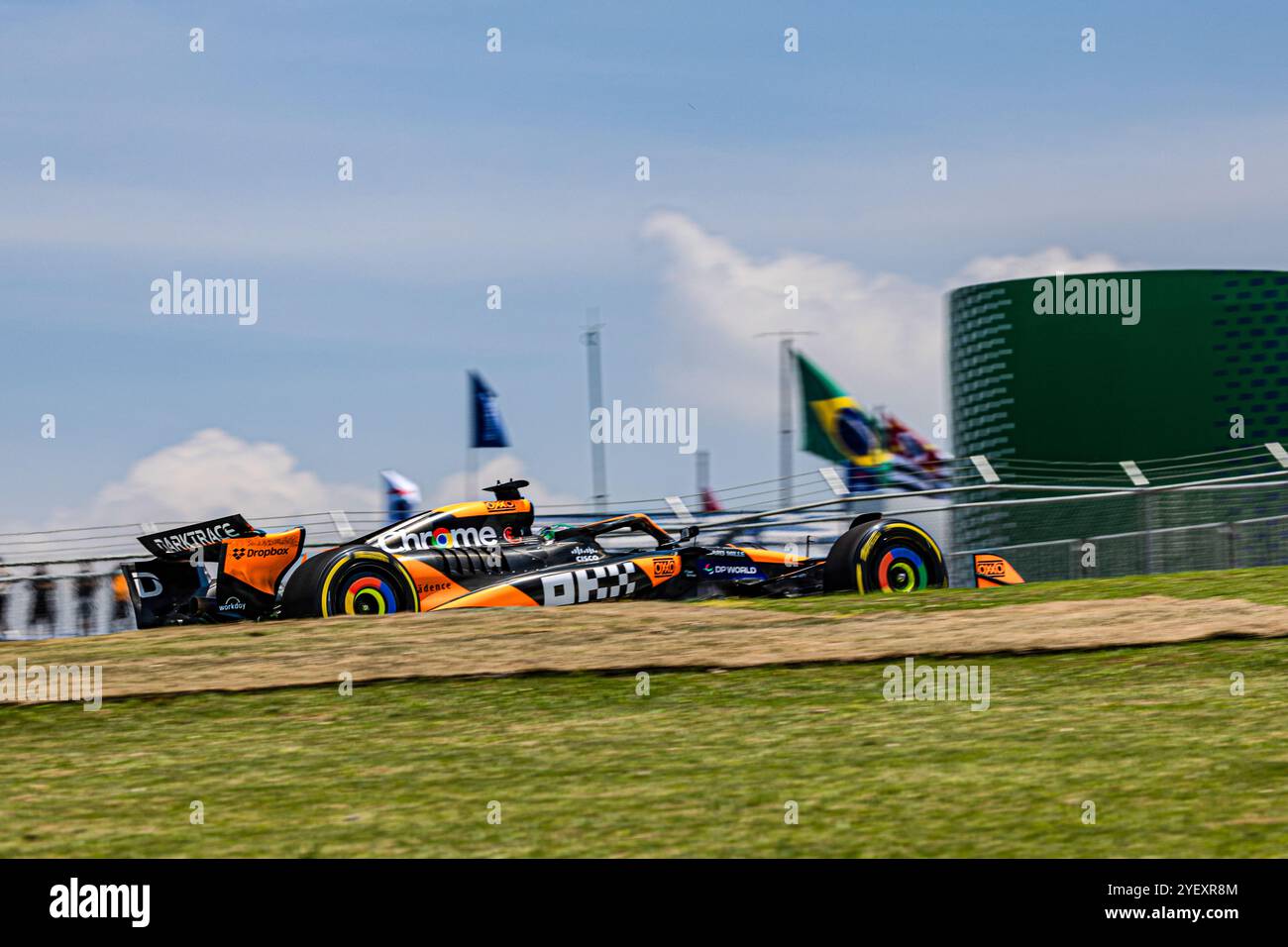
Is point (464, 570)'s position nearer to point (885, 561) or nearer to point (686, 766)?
point (885, 561)

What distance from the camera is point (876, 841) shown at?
4.79 meters

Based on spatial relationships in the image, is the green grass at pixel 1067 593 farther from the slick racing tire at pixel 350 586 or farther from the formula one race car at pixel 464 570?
the slick racing tire at pixel 350 586

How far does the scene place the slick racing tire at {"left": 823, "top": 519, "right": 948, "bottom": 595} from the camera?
1302 centimetres

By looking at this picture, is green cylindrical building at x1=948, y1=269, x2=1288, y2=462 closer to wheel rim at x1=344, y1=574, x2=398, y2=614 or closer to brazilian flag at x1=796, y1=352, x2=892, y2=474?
brazilian flag at x1=796, y1=352, x2=892, y2=474

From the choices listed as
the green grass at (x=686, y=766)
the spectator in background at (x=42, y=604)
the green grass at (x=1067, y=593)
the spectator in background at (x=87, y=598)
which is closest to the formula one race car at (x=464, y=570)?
the green grass at (x=1067, y=593)

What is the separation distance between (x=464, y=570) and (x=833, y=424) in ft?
106

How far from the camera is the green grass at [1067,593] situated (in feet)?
36.3

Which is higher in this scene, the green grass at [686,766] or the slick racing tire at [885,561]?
the slick racing tire at [885,561]

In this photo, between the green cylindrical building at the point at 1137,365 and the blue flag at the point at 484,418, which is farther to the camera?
the green cylindrical building at the point at 1137,365

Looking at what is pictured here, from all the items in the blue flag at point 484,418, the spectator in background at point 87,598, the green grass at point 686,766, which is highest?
the blue flag at point 484,418

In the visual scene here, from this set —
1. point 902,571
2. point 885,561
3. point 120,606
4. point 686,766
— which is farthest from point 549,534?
point 686,766

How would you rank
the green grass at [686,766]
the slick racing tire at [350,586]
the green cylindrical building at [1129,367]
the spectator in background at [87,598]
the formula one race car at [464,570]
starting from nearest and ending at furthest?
the green grass at [686,766]
the slick racing tire at [350,586]
the formula one race car at [464,570]
the spectator in background at [87,598]
the green cylindrical building at [1129,367]

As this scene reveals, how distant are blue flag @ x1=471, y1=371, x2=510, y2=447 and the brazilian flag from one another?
16.9 metres
